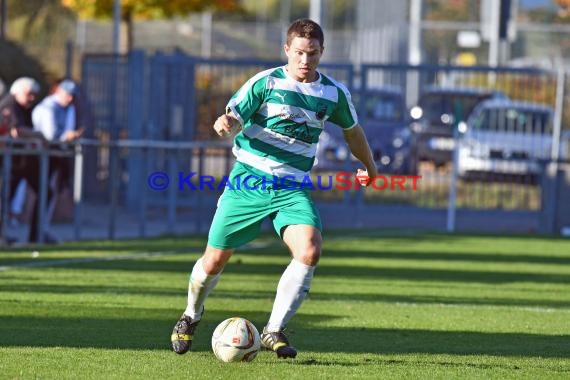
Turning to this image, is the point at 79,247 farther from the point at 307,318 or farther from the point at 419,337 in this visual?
the point at 419,337

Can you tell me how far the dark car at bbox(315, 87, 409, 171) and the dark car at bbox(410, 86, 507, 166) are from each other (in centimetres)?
25

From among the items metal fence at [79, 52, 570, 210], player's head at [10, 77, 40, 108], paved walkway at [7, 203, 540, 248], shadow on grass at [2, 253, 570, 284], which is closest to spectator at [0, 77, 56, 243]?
player's head at [10, 77, 40, 108]

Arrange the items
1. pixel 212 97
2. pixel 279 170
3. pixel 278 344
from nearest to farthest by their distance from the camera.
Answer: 1. pixel 278 344
2. pixel 279 170
3. pixel 212 97

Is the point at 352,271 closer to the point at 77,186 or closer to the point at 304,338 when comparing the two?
the point at 77,186

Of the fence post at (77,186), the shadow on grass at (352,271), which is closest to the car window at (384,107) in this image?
the fence post at (77,186)

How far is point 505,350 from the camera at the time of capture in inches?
388

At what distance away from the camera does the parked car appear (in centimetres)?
2503

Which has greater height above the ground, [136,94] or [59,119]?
[136,94]

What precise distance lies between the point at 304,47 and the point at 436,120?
16.2 metres

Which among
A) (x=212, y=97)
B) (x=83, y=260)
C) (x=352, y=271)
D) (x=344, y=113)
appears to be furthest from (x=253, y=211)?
(x=212, y=97)

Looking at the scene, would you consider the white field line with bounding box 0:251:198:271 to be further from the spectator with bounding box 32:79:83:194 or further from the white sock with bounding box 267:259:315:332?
the white sock with bounding box 267:259:315:332

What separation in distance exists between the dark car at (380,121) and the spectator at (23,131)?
23.9 ft

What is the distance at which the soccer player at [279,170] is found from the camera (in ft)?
29.6

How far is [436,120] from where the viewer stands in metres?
25.0
